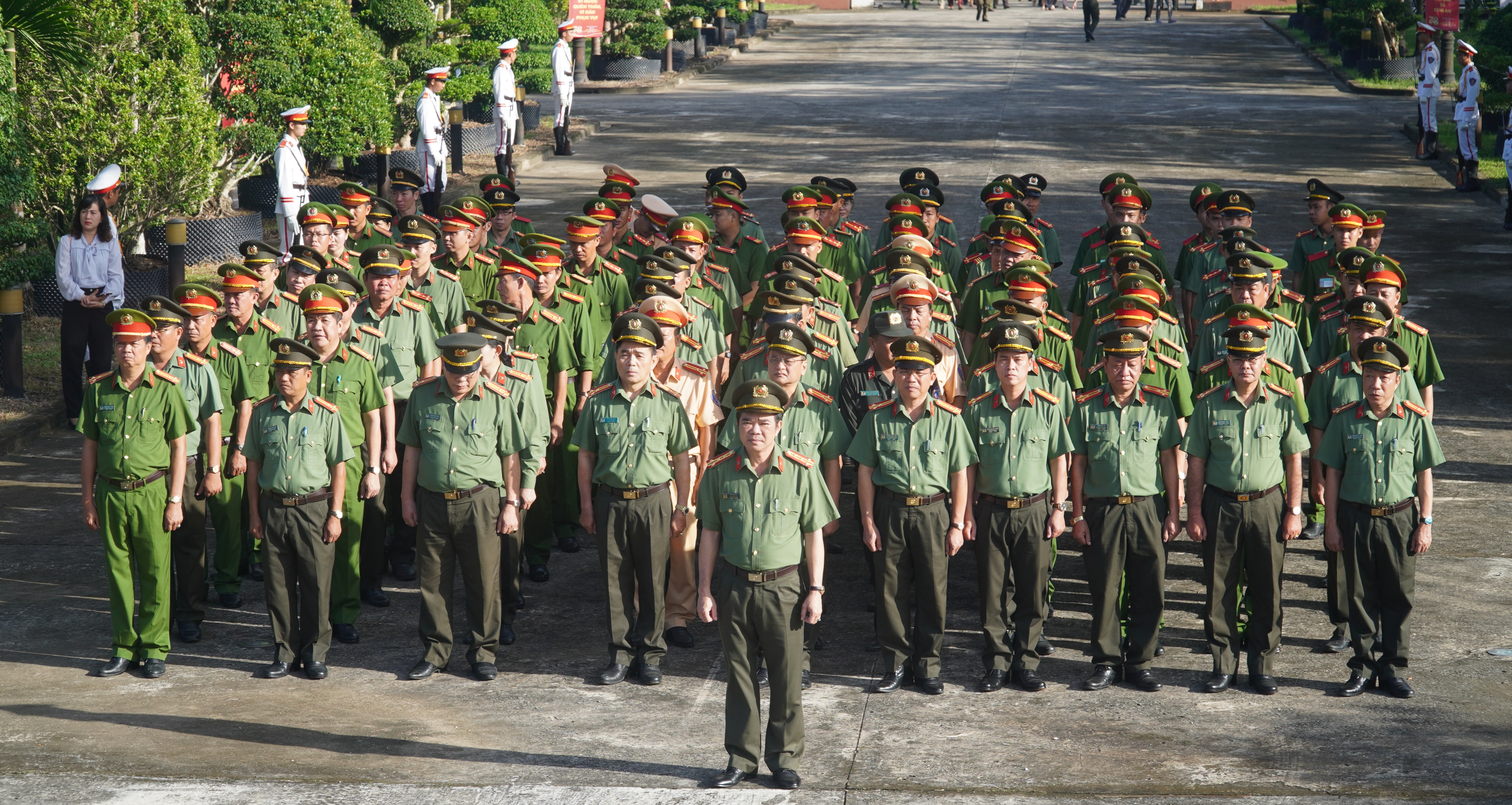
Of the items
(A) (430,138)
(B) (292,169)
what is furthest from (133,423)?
(A) (430,138)

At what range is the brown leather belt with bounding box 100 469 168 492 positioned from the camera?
26.5 feet

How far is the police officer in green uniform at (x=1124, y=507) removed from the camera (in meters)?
7.84

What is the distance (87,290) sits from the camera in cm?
1218

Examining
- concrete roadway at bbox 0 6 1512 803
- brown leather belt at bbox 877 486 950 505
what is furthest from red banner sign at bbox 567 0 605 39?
brown leather belt at bbox 877 486 950 505

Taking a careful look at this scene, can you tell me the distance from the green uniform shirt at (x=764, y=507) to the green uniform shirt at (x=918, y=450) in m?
0.69

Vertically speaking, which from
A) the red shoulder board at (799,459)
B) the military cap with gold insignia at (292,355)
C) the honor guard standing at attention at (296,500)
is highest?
the military cap with gold insignia at (292,355)

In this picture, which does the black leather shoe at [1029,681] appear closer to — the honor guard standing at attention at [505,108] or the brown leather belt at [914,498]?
the brown leather belt at [914,498]

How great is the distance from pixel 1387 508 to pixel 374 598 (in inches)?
222

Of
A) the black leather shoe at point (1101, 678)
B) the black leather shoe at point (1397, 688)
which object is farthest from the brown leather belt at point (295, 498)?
the black leather shoe at point (1397, 688)

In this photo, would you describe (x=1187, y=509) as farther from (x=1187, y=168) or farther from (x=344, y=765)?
(x=1187, y=168)

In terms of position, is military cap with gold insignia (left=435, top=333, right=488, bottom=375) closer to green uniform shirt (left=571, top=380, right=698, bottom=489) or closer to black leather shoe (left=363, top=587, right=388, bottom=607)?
green uniform shirt (left=571, top=380, right=698, bottom=489)

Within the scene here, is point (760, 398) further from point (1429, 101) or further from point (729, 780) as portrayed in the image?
point (1429, 101)

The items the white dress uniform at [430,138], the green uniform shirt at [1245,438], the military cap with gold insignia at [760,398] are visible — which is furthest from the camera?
the white dress uniform at [430,138]

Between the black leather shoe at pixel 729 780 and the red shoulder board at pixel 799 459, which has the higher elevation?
the red shoulder board at pixel 799 459
